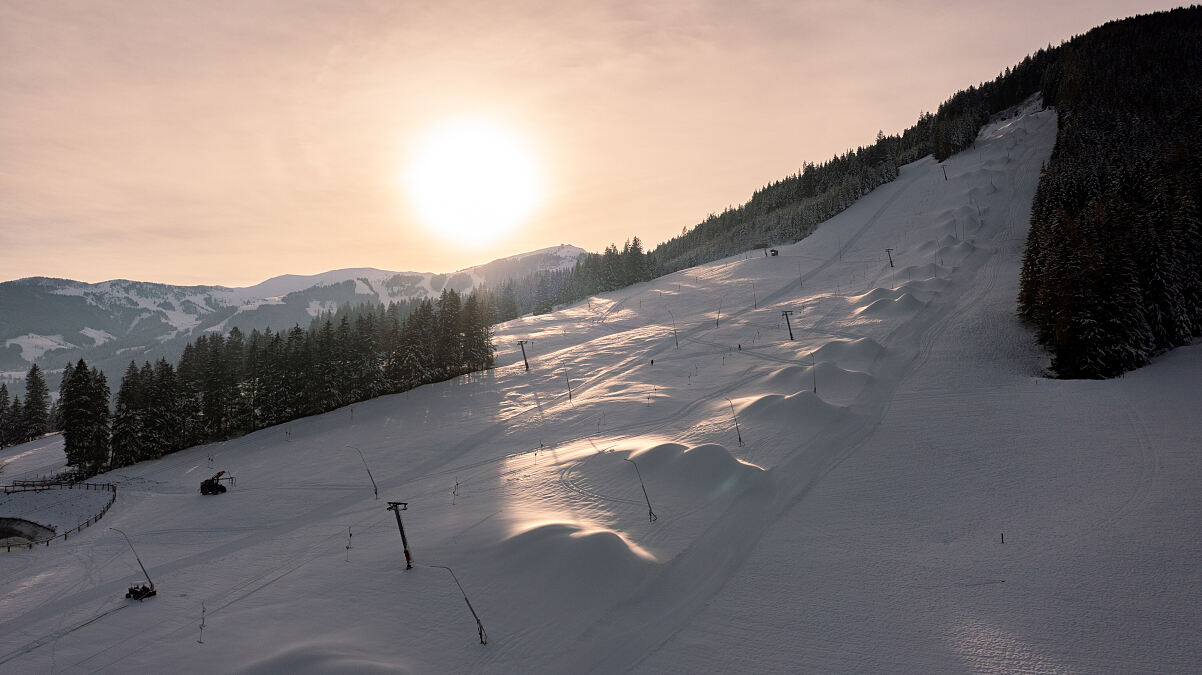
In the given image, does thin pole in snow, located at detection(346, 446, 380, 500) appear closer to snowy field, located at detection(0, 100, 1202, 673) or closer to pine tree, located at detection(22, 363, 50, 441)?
snowy field, located at detection(0, 100, 1202, 673)

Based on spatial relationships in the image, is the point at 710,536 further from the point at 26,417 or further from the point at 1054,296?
the point at 26,417

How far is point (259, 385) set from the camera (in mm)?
56719

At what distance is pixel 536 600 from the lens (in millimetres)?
15297

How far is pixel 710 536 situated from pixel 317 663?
1339 cm

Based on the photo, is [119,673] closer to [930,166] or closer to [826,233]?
[826,233]

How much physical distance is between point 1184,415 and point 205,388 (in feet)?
288

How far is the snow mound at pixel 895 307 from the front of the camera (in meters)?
51.8

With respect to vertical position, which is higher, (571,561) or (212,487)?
(212,487)

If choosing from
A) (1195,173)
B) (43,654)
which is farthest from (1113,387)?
(43,654)

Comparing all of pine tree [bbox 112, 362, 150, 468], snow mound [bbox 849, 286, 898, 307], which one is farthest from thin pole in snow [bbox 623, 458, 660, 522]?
pine tree [bbox 112, 362, 150, 468]

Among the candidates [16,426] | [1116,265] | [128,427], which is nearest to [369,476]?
[128,427]

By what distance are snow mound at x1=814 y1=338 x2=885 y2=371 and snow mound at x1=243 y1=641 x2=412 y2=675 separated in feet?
126

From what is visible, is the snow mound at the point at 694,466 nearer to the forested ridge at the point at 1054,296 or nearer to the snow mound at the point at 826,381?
the snow mound at the point at 826,381

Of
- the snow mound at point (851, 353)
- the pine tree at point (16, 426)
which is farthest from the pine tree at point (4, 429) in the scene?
the snow mound at point (851, 353)
